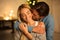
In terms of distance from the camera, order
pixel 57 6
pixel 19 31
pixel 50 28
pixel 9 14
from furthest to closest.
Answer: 1. pixel 9 14
2. pixel 57 6
3. pixel 50 28
4. pixel 19 31

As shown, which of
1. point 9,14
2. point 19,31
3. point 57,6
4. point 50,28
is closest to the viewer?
point 19,31

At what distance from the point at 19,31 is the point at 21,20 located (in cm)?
8

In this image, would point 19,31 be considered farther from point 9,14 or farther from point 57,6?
point 9,14

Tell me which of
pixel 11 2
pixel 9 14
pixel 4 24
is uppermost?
pixel 11 2

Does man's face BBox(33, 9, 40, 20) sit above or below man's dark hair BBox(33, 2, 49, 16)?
below

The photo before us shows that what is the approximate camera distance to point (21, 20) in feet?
3.38

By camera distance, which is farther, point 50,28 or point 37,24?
point 50,28

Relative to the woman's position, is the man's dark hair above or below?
above

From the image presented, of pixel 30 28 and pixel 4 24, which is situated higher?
pixel 30 28

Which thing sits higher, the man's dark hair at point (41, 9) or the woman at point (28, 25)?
the man's dark hair at point (41, 9)

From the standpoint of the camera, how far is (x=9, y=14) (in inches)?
263

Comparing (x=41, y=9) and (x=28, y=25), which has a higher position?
(x=41, y=9)

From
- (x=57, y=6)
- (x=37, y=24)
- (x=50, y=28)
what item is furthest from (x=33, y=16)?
(x=57, y=6)

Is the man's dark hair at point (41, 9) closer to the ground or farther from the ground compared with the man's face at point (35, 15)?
farther from the ground
